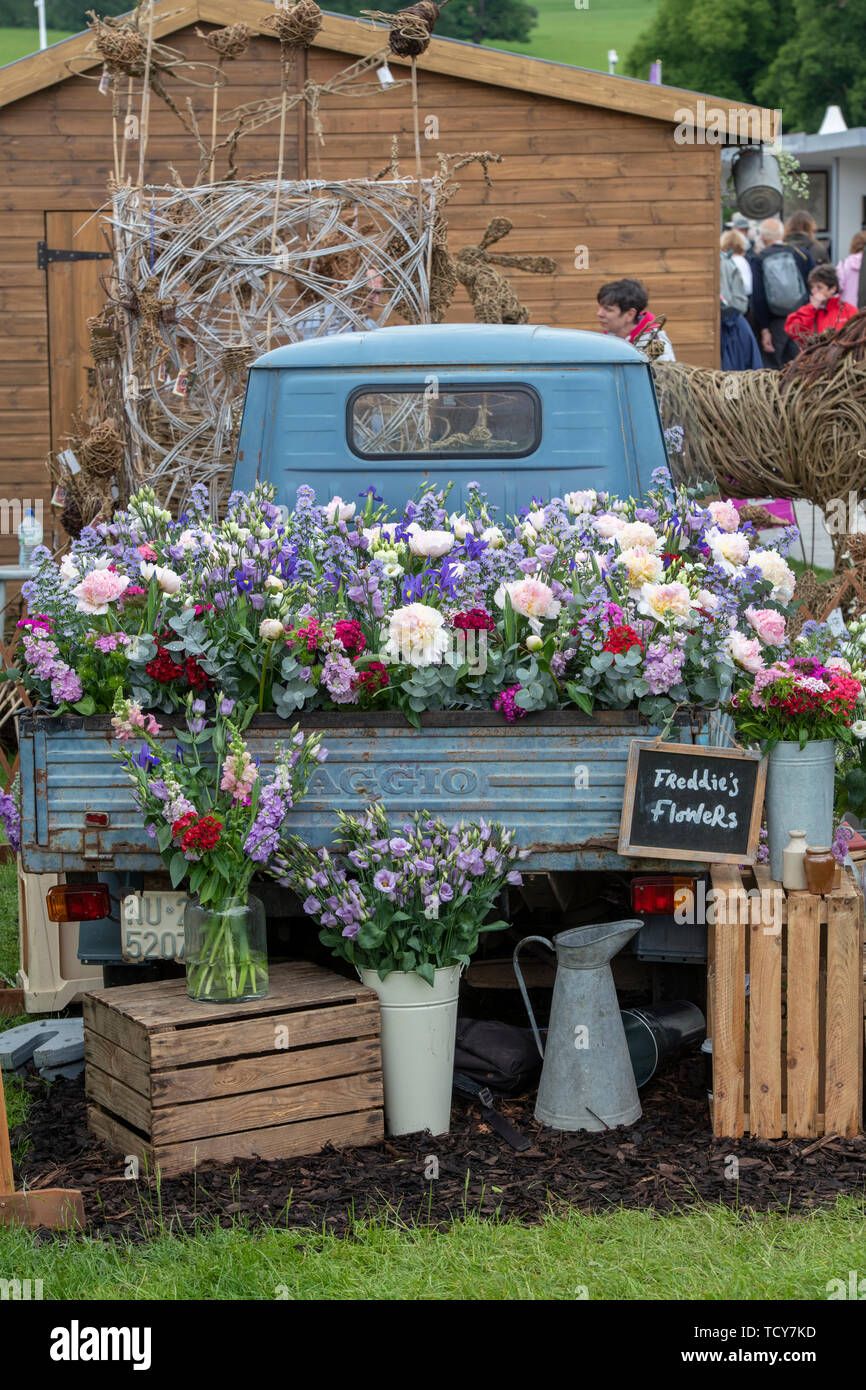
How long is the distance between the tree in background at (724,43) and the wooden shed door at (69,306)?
49.6m

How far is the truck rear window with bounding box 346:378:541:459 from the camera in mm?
5355

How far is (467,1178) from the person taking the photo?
3.71 metres

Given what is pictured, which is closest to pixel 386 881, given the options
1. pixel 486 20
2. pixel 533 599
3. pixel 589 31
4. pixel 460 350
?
pixel 533 599

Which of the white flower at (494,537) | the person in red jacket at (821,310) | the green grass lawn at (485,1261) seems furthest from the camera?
the person in red jacket at (821,310)

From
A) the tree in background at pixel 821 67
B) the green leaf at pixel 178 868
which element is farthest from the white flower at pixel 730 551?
the tree in background at pixel 821 67

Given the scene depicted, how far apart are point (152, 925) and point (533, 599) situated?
4.38 ft

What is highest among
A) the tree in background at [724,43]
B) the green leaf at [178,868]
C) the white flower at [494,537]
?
the tree in background at [724,43]

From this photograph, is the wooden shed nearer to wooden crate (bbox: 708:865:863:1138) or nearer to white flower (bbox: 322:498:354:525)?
white flower (bbox: 322:498:354:525)

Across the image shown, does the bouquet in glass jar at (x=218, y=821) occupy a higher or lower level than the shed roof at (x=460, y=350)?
lower

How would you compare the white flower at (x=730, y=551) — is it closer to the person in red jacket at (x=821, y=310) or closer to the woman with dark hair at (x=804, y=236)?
the person in red jacket at (x=821, y=310)

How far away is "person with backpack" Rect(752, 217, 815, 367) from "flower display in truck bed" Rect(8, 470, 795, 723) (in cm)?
879

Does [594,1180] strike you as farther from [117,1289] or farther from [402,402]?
[402,402]

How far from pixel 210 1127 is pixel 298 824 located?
0.80 meters

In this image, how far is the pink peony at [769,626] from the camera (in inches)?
169
